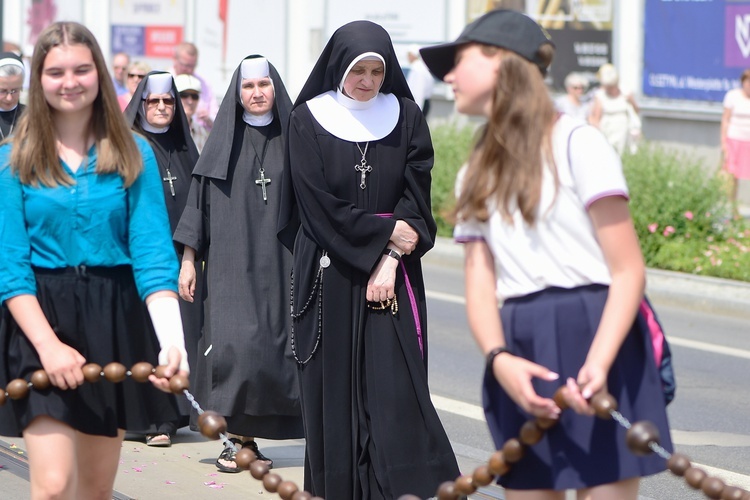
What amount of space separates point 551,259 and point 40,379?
56.5 inches

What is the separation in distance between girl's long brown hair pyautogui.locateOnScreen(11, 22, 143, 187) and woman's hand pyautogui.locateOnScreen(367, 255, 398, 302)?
4.54 ft

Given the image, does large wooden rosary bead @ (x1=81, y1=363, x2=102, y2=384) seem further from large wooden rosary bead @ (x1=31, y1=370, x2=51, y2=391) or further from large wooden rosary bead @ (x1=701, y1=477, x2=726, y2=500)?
large wooden rosary bead @ (x1=701, y1=477, x2=726, y2=500)

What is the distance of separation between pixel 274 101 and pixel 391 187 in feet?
4.45

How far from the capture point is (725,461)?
21.2 feet

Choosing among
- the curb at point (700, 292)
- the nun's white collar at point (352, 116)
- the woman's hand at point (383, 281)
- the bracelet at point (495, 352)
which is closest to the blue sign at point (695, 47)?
the curb at point (700, 292)

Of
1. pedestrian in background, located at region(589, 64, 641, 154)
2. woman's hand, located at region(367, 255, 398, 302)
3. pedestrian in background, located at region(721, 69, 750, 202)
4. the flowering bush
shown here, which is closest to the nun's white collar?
woman's hand, located at region(367, 255, 398, 302)

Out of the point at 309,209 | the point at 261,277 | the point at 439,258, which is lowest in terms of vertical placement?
the point at 439,258

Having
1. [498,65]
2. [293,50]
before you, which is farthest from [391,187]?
[293,50]

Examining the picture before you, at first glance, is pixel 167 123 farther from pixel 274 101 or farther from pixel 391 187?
pixel 391 187

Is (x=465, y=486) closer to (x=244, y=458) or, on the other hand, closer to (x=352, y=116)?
(x=244, y=458)

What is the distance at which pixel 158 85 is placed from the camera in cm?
688

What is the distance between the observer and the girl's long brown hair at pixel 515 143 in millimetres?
3154

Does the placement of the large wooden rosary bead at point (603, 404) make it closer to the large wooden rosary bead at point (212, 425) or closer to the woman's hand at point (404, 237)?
the large wooden rosary bead at point (212, 425)

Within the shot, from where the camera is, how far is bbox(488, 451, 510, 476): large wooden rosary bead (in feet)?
10.6
